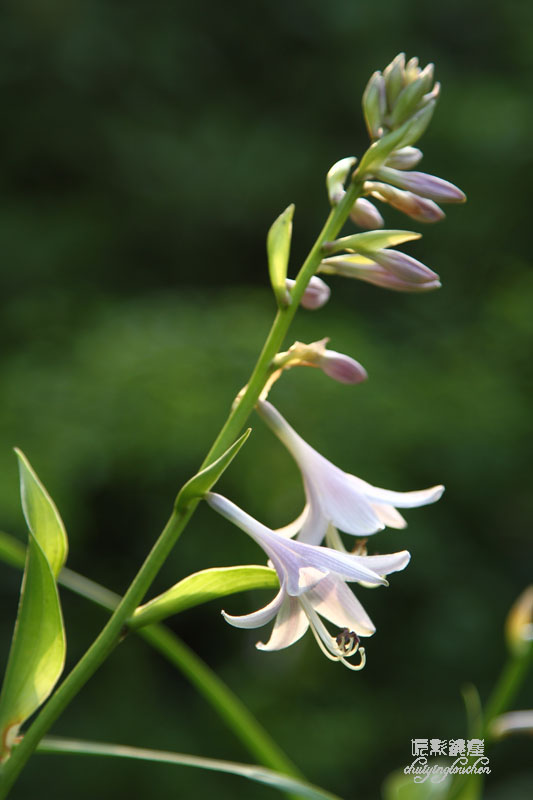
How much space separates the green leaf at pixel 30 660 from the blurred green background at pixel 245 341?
88.4 inches

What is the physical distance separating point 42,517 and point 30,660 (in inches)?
5.5

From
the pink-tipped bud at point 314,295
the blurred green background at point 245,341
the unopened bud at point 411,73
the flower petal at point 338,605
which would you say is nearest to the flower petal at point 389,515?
the flower petal at point 338,605

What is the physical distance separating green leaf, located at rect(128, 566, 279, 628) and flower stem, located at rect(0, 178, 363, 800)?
0.05 feet

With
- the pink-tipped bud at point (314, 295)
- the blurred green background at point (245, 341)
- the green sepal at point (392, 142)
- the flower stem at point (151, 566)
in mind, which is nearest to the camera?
the flower stem at point (151, 566)

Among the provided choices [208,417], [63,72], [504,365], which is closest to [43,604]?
[208,417]

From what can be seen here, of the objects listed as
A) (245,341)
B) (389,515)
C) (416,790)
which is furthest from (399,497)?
(245,341)

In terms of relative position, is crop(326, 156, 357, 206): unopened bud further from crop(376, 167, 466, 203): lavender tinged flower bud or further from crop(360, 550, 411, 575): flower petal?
crop(360, 550, 411, 575): flower petal

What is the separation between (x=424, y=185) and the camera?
95 centimetres

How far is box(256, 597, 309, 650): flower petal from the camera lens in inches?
35.0

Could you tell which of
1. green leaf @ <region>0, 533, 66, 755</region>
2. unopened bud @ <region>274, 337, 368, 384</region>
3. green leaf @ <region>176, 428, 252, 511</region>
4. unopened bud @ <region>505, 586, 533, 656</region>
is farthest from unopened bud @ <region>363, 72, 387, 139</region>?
unopened bud @ <region>505, 586, 533, 656</region>

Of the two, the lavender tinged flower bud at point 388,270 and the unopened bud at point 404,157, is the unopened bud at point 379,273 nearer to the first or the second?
the lavender tinged flower bud at point 388,270

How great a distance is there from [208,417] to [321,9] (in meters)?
2.72

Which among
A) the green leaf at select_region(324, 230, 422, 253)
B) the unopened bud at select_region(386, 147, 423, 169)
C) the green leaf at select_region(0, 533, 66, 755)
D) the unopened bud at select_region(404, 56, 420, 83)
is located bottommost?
the green leaf at select_region(0, 533, 66, 755)

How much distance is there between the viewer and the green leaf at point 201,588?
2.76 feet
